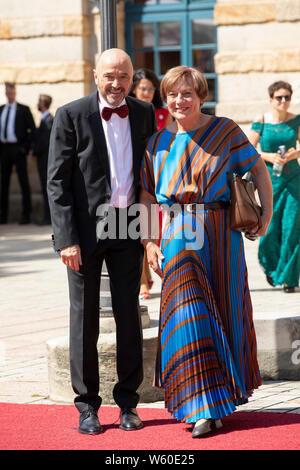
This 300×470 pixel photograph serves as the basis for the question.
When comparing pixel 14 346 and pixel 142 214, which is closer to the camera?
pixel 142 214

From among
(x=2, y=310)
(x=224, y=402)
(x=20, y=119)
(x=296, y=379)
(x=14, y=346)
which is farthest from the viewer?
(x=20, y=119)

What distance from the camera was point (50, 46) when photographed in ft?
54.5

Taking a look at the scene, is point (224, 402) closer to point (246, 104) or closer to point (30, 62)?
point (246, 104)

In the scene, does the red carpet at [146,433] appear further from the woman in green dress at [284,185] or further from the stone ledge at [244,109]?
the stone ledge at [244,109]

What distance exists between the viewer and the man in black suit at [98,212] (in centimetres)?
548

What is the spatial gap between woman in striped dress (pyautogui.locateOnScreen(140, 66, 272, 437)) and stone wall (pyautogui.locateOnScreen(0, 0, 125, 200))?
1108 cm

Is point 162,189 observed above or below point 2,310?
above

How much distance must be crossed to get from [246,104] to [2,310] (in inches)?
265

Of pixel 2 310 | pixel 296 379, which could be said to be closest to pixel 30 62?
pixel 2 310

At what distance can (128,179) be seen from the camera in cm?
558

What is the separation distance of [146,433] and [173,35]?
473 inches

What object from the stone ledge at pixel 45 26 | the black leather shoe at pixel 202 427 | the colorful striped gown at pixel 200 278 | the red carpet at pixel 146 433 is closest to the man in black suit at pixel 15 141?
the stone ledge at pixel 45 26
